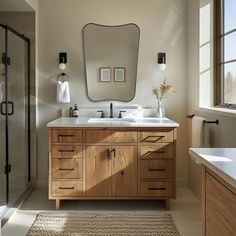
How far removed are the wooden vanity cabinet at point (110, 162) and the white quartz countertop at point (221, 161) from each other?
5.14 ft

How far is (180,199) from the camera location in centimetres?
350

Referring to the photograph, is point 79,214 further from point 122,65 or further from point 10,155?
point 122,65

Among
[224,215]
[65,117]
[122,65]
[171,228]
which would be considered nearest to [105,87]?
[122,65]

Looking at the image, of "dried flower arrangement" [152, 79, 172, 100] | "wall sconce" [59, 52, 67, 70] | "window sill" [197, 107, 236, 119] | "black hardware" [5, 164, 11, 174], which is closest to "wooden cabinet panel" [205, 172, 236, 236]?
"window sill" [197, 107, 236, 119]

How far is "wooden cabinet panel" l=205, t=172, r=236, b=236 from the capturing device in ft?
3.76

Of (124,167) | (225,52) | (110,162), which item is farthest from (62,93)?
(225,52)

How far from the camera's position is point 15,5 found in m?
3.49

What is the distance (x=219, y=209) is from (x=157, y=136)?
6.09 ft

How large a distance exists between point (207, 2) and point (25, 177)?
A: 2648mm

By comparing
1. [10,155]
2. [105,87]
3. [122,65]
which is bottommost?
[10,155]

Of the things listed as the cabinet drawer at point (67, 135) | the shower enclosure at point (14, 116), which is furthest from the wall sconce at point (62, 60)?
the cabinet drawer at point (67, 135)

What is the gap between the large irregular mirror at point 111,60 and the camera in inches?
151

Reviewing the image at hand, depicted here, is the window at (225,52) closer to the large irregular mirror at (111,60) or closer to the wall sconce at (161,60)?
the wall sconce at (161,60)

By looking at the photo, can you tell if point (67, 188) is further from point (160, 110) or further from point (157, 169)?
point (160, 110)
